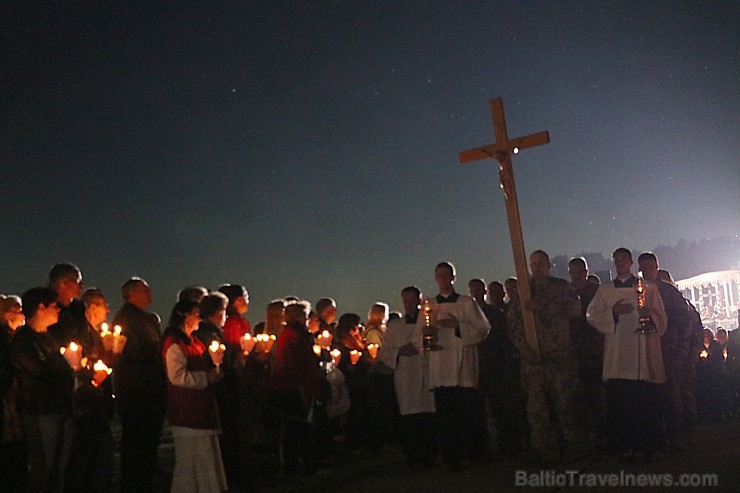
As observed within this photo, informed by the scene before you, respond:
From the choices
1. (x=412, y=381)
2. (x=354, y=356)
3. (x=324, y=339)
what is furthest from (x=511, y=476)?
(x=354, y=356)

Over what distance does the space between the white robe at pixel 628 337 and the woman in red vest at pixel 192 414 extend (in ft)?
14.6

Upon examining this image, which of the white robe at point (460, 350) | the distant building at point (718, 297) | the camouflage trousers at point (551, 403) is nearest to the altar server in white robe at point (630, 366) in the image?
the camouflage trousers at point (551, 403)

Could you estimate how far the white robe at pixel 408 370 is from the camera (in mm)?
10023

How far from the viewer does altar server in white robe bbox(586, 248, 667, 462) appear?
8.77 meters

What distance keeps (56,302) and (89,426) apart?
1305 mm

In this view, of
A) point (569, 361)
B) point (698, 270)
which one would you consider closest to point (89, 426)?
point (569, 361)

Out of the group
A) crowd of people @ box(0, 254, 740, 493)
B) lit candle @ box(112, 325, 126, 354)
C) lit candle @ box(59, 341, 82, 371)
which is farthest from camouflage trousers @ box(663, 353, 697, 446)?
lit candle @ box(59, 341, 82, 371)

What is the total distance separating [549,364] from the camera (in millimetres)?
9328

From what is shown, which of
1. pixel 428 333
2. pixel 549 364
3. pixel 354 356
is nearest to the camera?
pixel 428 333

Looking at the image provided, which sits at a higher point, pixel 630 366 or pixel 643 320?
Result: pixel 643 320

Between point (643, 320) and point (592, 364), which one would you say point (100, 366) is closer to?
point (643, 320)

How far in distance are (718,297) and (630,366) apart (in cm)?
3080

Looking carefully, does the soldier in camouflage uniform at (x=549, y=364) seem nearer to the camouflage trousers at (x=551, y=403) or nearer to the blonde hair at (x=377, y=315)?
the camouflage trousers at (x=551, y=403)

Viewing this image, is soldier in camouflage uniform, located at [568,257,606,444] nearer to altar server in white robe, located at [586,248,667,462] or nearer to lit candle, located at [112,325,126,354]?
altar server in white robe, located at [586,248,667,462]
